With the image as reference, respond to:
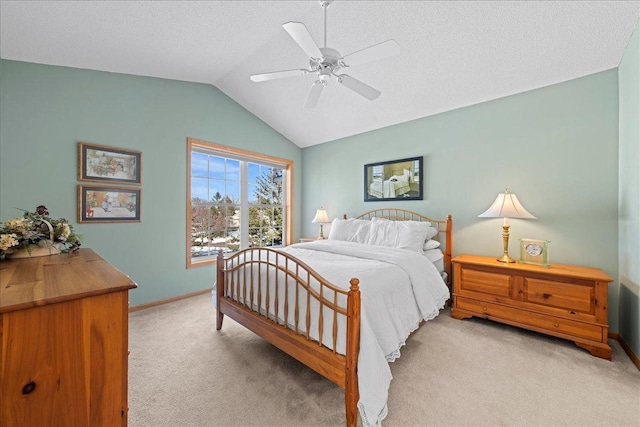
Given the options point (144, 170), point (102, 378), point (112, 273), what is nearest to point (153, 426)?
point (102, 378)

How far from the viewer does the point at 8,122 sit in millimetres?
2514

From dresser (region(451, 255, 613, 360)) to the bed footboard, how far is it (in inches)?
73.7

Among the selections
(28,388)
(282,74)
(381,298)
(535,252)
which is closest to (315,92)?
(282,74)

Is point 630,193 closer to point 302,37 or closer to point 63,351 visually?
point 302,37

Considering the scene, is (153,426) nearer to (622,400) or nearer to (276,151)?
(622,400)

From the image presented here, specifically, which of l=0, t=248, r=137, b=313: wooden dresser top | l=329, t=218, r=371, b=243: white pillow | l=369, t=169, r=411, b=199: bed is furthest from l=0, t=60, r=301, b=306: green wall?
l=369, t=169, r=411, b=199: bed

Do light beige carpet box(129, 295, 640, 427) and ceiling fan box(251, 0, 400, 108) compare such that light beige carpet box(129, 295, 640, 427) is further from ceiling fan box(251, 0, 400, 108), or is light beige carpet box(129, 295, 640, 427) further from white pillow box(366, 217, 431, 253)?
ceiling fan box(251, 0, 400, 108)

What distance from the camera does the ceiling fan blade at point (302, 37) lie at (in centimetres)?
166

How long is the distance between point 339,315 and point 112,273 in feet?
3.91

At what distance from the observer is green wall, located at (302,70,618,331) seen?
101 inches

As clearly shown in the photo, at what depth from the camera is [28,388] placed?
75 centimetres

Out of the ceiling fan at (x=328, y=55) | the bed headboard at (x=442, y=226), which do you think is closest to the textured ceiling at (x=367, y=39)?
the ceiling fan at (x=328, y=55)

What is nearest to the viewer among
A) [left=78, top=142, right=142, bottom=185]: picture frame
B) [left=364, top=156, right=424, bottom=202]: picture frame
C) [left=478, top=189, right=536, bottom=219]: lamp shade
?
[left=478, top=189, right=536, bottom=219]: lamp shade

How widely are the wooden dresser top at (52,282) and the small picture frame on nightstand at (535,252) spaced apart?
3386 millimetres
